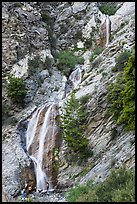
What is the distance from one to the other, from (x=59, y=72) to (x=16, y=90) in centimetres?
483

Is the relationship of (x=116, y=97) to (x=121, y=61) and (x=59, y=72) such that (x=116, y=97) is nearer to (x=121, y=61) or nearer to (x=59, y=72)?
(x=121, y=61)

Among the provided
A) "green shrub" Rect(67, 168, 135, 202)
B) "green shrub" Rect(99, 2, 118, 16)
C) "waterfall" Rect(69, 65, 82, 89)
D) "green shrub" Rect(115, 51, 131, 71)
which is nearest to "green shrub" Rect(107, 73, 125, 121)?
"green shrub" Rect(115, 51, 131, 71)

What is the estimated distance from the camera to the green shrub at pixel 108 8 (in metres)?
31.9

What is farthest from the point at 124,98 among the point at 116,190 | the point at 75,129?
the point at 116,190

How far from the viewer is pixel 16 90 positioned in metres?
24.2

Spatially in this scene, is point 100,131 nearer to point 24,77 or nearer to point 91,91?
point 91,91

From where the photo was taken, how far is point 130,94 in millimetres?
14125

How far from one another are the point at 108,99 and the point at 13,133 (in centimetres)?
751

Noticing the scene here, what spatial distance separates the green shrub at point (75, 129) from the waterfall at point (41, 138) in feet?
5.57

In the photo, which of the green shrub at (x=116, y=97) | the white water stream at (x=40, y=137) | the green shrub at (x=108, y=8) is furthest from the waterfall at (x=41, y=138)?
the green shrub at (x=108, y=8)

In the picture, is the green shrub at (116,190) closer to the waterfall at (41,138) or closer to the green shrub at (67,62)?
the waterfall at (41,138)

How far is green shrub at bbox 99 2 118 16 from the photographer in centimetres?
3194

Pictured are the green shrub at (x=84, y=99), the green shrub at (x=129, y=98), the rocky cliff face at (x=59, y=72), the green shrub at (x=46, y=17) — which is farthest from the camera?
the green shrub at (x=46, y=17)

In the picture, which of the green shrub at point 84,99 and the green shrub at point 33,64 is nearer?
the green shrub at point 84,99
